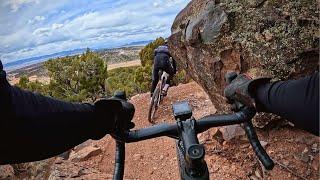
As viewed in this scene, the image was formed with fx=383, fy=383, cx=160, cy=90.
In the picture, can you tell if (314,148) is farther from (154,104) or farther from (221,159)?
(154,104)

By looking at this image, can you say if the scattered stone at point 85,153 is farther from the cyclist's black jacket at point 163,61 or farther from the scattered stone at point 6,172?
the cyclist's black jacket at point 163,61

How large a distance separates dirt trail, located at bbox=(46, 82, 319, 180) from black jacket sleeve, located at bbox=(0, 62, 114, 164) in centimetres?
285

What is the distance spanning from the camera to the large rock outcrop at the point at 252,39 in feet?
13.2

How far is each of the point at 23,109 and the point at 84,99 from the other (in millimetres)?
12453

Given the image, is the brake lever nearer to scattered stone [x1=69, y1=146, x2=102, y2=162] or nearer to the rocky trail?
the rocky trail

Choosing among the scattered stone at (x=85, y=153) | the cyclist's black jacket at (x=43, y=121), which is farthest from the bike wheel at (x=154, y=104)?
the cyclist's black jacket at (x=43, y=121)

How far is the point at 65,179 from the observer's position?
4.72 metres

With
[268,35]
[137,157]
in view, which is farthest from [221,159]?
[137,157]

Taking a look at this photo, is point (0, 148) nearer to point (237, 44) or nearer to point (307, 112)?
point (307, 112)

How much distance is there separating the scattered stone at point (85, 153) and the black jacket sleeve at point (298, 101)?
5.41m

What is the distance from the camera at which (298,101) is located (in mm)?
1141

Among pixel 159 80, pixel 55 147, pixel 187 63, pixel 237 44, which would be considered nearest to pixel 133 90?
pixel 159 80

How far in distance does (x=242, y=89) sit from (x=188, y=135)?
294mm

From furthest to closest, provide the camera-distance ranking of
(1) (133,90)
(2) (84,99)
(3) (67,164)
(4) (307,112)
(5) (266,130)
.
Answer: (1) (133,90) < (2) (84,99) < (3) (67,164) < (5) (266,130) < (4) (307,112)
